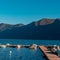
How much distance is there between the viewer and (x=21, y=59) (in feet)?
177

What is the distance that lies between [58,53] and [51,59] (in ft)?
28.6

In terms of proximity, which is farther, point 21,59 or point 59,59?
point 21,59

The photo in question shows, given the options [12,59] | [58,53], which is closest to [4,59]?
[12,59]

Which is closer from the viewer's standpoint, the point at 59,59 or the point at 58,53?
the point at 59,59

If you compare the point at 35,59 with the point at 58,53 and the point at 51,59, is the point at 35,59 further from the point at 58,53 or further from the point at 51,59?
the point at 51,59

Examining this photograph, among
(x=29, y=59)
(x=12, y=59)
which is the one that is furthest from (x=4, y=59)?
(x=29, y=59)

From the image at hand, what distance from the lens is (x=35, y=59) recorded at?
179ft

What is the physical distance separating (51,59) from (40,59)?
10056 millimetres

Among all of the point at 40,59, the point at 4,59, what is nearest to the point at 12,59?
the point at 4,59

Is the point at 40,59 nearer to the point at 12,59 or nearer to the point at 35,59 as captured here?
the point at 35,59

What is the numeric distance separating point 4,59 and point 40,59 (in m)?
6.99

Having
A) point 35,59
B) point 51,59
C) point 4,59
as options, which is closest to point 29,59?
point 35,59

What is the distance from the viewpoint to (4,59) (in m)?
53.5

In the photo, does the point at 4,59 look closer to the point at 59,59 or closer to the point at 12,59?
the point at 12,59
